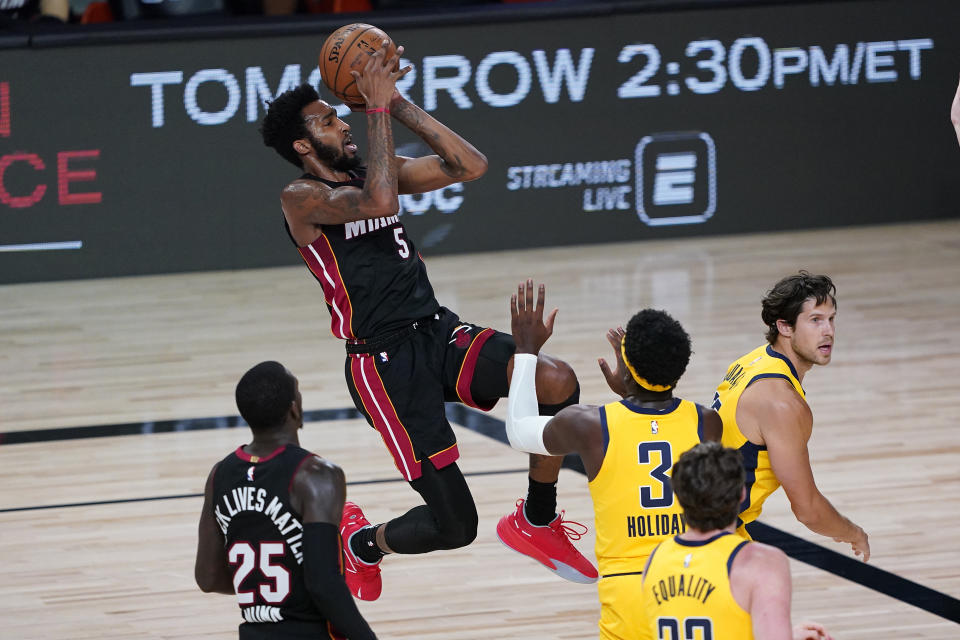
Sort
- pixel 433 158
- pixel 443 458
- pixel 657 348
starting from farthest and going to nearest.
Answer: pixel 433 158
pixel 443 458
pixel 657 348

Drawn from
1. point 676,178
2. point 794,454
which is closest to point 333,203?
point 794,454

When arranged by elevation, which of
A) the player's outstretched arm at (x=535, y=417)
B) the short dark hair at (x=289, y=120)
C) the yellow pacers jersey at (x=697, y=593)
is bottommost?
the yellow pacers jersey at (x=697, y=593)

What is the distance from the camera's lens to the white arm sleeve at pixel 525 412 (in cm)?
384

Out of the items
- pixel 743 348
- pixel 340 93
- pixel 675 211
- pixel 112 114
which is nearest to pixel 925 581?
pixel 340 93

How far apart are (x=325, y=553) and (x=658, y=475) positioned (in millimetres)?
882

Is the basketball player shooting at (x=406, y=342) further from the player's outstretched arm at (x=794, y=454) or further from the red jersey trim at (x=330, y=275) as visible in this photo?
the player's outstretched arm at (x=794, y=454)

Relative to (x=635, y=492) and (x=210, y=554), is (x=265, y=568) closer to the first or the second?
(x=210, y=554)

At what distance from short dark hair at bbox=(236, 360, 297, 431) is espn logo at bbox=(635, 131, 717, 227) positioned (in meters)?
8.92

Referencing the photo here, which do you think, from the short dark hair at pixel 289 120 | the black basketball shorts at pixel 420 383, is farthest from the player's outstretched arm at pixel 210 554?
the short dark hair at pixel 289 120

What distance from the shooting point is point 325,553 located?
3176mm

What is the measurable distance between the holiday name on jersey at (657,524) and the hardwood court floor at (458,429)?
129cm

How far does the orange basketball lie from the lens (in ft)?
15.2

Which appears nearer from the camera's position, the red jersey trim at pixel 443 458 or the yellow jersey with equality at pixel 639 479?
the yellow jersey with equality at pixel 639 479

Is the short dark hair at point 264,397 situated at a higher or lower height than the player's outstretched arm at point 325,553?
higher
